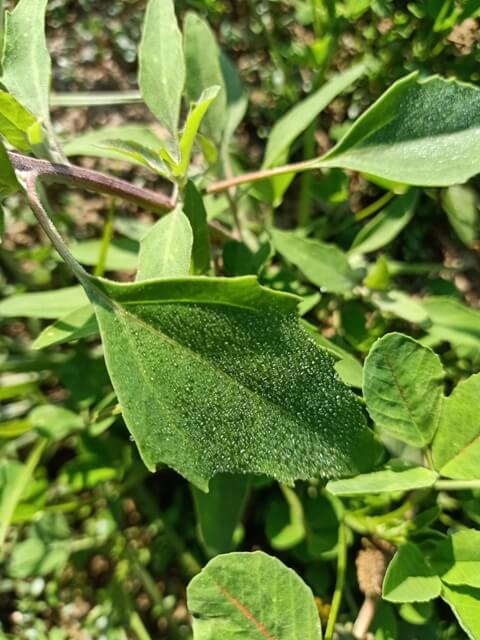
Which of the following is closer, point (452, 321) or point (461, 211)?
point (452, 321)

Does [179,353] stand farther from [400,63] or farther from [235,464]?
[400,63]

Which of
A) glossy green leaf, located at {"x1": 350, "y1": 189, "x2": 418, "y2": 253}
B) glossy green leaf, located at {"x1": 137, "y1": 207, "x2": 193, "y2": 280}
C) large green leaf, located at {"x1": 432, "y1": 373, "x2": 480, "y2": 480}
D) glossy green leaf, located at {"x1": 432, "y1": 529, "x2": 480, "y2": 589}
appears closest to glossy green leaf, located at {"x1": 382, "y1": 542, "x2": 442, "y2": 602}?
glossy green leaf, located at {"x1": 432, "y1": 529, "x2": 480, "y2": 589}

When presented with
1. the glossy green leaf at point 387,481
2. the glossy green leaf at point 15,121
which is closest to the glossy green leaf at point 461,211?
the glossy green leaf at point 387,481

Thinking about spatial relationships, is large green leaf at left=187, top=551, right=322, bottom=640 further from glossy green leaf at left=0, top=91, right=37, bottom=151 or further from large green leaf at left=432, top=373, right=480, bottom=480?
glossy green leaf at left=0, top=91, right=37, bottom=151

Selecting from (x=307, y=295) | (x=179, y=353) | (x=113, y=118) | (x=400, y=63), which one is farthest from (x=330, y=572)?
(x=113, y=118)

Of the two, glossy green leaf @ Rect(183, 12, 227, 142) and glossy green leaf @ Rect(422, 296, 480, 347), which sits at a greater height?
glossy green leaf @ Rect(183, 12, 227, 142)

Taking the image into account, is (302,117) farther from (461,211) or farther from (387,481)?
(387,481)

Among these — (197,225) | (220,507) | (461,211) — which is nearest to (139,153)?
(197,225)
